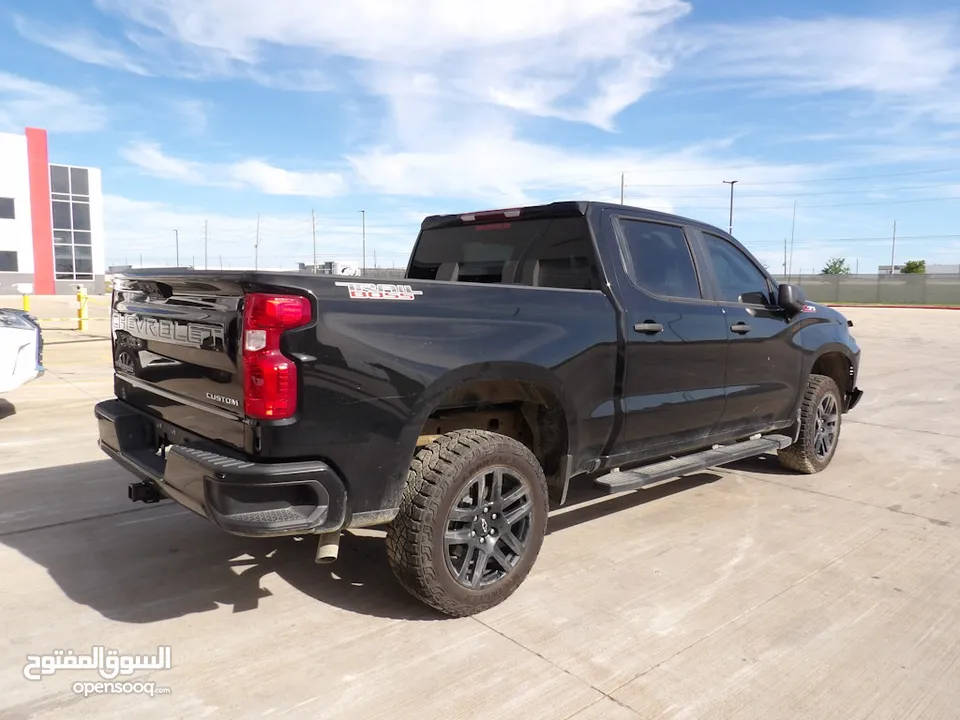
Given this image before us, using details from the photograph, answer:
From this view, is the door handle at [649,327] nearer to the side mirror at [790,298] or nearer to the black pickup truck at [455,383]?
the black pickup truck at [455,383]

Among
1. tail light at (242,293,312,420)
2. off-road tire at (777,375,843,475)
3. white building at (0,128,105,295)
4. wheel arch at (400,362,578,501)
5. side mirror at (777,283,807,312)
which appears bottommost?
off-road tire at (777,375,843,475)

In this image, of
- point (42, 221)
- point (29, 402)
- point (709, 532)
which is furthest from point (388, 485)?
point (42, 221)

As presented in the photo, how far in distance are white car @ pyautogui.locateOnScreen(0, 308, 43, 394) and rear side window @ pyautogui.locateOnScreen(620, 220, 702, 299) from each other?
5867mm

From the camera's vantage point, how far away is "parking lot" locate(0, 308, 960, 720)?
2.66 m

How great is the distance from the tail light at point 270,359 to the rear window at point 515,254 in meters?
1.82

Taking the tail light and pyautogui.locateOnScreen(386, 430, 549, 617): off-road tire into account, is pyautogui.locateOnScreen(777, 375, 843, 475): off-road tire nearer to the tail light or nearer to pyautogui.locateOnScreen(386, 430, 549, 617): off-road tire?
pyautogui.locateOnScreen(386, 430, 549, 617): off-road tire

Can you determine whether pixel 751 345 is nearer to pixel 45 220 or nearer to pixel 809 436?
pixel 809 436

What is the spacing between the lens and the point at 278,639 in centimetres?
306

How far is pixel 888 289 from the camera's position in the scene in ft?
181

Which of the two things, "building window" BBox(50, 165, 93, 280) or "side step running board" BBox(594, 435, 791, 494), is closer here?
"side step running board" BBox(594, 435, 791, 494)

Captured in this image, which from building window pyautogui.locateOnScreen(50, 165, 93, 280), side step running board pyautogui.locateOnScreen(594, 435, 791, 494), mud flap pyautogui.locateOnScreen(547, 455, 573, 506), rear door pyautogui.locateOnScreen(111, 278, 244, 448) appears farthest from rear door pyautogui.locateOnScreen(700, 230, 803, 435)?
building window pyautogui.locateOnScreen(50, 165, 93, 280)

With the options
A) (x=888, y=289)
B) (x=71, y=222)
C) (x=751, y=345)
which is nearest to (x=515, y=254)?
(x=751, y=345)

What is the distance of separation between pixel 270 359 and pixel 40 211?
133ft

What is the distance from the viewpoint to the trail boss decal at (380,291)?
112 inches
